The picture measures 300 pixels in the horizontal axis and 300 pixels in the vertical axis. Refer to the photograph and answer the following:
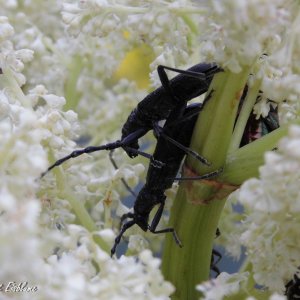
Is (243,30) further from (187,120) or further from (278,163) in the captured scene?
(187,120)

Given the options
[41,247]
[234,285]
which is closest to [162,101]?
[234,285]

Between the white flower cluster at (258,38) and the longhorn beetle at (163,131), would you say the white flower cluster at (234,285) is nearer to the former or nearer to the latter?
the longhorn beetle at (163,131)

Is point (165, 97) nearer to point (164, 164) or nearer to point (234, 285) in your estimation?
point (164, 164)

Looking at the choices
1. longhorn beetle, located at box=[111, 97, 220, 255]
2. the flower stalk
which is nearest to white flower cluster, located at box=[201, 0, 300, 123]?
the flower stalk

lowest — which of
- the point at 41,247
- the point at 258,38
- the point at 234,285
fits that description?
the point at 41,247

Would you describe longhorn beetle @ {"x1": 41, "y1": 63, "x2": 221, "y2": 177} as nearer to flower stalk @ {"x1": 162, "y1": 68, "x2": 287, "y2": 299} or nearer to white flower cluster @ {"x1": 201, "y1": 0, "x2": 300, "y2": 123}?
flower stalk @ {"x1": 162, "y1": 68, "x2": 287, "y2": 299}

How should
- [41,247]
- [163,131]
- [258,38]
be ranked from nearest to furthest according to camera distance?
[41,247] < [258,38] < [163,131]

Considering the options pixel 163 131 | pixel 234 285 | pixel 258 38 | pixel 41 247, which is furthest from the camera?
pixel 163 131

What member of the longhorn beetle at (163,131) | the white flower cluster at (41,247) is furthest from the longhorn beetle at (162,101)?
the white flower cluster at (41,247)
